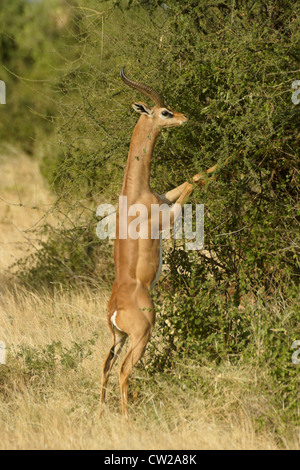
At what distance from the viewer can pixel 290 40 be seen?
611 centimetres

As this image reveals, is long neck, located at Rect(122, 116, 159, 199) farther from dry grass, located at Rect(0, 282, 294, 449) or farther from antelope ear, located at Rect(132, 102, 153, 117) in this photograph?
dry grass, located at Rect(0, 282, 294, 449)

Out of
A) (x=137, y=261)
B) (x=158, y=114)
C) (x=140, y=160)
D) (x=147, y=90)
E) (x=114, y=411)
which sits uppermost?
(x=147, y=90)

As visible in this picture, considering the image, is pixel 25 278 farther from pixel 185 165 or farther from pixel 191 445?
pixel 191 445

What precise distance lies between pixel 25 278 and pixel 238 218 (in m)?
4.44

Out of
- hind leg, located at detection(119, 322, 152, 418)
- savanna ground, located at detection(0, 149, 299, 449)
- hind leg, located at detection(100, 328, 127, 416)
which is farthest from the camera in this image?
hind leg, located at detection(100, 328, 127, 416)

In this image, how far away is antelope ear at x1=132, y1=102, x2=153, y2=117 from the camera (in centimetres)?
582

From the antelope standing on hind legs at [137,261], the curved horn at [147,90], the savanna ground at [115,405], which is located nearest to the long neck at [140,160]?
the antelope standing on hind legs at [137,261]

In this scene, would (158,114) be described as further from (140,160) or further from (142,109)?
(140,160)

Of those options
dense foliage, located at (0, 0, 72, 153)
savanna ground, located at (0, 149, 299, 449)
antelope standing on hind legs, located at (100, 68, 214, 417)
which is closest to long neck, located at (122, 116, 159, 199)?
antelope standing on hind legs, located at (100, 68, 214, 417)

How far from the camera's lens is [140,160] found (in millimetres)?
5812

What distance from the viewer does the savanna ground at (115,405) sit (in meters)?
4.83

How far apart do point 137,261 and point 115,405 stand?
3.96 feet

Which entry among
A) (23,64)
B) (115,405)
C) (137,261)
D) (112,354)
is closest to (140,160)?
(137,261)

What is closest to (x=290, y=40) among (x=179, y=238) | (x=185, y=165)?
(x=185, y=165)
